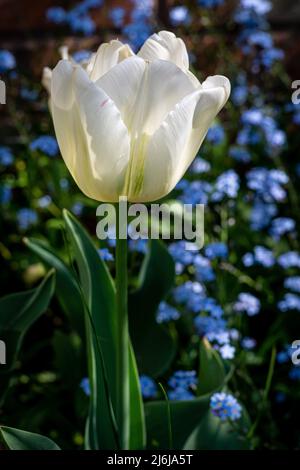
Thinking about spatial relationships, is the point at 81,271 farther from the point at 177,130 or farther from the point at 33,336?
the point at 33,336

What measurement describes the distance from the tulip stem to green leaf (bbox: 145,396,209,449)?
101mm

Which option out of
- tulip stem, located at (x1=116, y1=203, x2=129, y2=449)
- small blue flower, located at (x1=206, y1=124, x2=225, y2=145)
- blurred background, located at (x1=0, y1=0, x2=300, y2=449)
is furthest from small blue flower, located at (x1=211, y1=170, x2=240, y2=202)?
tulip stem, located at (x1=116, y1=203, x2=129, y2=449)

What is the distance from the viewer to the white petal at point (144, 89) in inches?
28.7

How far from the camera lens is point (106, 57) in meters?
0.79

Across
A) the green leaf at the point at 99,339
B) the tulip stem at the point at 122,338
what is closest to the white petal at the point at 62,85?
the tulip stem at the point at 122,338

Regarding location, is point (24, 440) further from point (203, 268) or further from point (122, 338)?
point (203, 268)

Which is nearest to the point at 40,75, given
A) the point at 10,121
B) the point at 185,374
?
the point at 10,121

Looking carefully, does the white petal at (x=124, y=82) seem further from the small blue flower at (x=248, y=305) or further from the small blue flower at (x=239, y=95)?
the small blue flower at (x=239, y=95)

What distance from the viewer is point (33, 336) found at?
1666mm

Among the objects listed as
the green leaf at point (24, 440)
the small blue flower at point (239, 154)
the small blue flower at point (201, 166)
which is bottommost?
the green leaf at point (24, 440)

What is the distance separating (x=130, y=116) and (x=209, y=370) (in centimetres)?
45

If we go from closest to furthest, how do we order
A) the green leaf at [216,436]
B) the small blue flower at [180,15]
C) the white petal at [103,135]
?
the white petal at [103,135], the green leaf at [216,436], the small blue flower at [180,15]

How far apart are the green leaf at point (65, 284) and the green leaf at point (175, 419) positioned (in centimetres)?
21

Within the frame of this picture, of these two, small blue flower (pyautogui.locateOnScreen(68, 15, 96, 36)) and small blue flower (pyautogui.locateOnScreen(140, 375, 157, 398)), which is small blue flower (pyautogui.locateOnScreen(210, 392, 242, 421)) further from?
small blue flower (pyautogui.locateOnScreen(68, 15, 96, 36))
